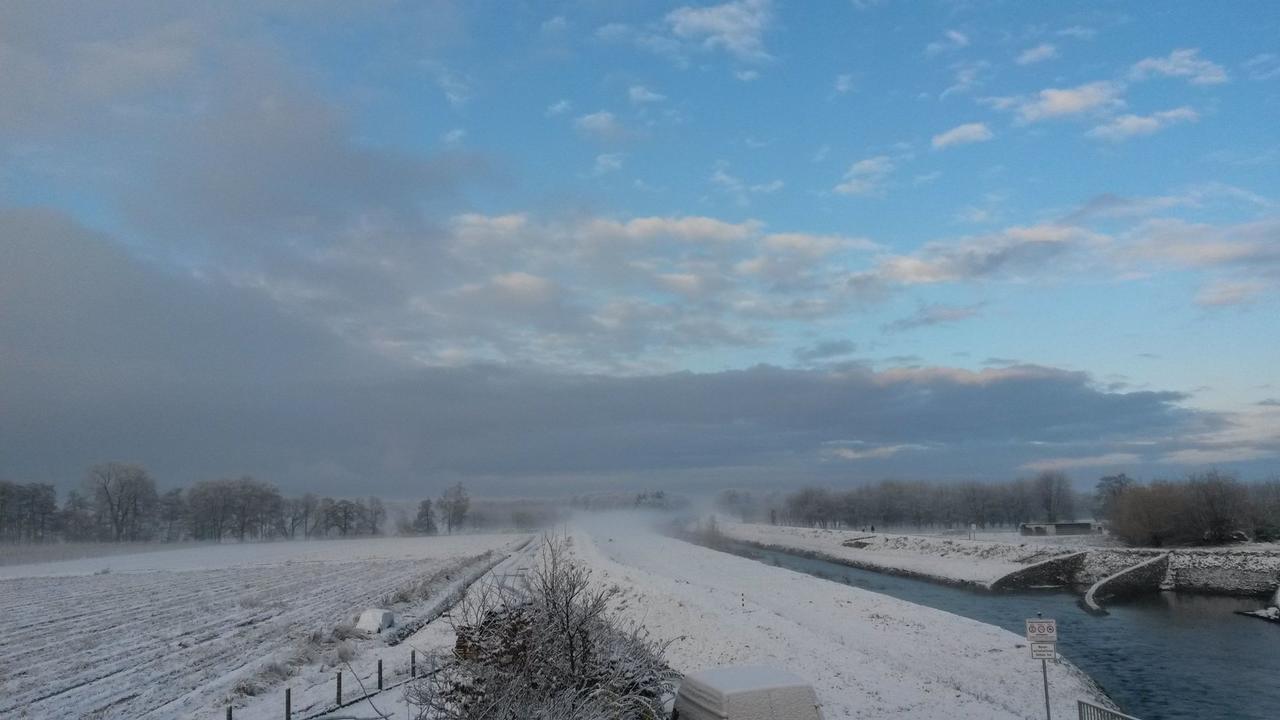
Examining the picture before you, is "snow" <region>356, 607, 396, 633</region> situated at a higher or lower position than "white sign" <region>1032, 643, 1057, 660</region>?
lower

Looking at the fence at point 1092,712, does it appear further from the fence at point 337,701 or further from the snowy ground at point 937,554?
the snowy ground at point 937,554

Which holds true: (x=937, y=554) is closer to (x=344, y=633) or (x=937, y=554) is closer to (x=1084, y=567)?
(x=1084, y=567)

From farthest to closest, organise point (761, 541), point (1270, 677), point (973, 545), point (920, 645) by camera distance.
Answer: point (761, 541) → point (973, 545) → point (920, 645) → point (1270, 677)

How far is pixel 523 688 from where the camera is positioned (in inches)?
453

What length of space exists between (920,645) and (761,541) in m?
111

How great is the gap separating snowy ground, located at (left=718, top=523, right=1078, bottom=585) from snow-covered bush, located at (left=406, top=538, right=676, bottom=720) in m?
59.3

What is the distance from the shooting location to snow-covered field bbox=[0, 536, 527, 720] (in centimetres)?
2277

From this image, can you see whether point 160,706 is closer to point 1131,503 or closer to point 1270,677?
point 1270,677

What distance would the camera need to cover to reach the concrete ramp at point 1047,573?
6644 centimetres

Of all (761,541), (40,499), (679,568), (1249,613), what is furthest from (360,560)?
(40,499)

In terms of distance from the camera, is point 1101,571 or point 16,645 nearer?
point 16,645

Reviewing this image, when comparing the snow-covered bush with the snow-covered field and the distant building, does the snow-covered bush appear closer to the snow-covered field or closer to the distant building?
the snow-covered field

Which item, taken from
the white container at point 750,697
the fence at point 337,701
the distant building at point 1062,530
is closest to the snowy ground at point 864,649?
the fence at point 337,701

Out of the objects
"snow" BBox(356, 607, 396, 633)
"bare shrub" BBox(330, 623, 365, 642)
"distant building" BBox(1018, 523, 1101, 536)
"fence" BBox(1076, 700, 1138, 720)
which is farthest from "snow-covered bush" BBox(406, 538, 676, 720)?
"distant building" BBox(1018, 523, 1101, 536)
